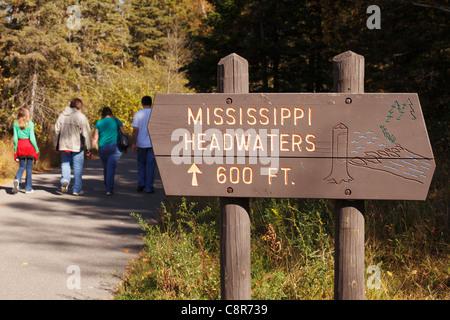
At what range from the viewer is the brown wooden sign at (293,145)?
3.14m

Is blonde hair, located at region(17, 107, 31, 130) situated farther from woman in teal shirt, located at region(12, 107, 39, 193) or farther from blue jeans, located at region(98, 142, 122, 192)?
blue jeans, located at region(98, 142, 122, 192)

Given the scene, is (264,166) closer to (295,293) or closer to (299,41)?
(295,293)

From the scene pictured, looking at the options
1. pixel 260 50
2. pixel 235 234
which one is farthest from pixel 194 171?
pixel 260 50

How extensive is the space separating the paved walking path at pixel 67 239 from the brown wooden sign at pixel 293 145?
2.01 meters

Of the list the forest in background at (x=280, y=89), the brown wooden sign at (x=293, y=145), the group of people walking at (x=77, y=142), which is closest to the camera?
the brown wooden sign at (x=293, y=145)

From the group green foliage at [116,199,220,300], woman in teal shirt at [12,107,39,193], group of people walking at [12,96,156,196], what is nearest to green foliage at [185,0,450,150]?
group of people walking at [12,96,156,196]

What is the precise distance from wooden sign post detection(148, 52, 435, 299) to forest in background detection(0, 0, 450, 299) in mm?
1190

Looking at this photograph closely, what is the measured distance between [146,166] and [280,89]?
921 centimetres

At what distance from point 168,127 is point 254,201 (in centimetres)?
383

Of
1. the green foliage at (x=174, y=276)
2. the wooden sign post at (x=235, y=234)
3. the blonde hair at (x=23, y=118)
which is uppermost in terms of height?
the blonde hair at (x=23, y=118)

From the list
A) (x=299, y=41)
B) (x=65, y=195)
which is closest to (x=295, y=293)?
(x=65, y=195)

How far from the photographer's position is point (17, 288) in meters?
4.98

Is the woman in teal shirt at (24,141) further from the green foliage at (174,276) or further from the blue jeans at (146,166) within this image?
the green foliage at (174,276)

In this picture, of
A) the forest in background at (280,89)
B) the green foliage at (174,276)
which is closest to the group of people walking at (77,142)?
the forest in background at (280,89)
